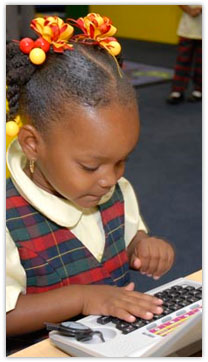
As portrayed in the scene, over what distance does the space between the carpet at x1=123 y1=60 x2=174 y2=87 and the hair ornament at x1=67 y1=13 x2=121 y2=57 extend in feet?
11.1

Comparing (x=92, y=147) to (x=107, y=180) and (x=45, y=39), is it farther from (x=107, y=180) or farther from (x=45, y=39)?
(x=45, y=39)

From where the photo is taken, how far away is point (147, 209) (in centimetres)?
251

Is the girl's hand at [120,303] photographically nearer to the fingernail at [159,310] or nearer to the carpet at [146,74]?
the fingernail at [159,310]

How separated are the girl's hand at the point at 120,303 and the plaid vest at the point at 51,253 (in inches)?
4.3

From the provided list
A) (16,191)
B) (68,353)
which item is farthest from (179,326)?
(16,191)

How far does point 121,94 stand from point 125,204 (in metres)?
0.27

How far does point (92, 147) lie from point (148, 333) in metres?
0.28

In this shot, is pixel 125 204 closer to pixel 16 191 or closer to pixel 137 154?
pixel 16 191

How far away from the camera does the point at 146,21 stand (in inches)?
246

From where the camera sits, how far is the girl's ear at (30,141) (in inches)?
38.4

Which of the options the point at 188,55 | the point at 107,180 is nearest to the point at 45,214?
the point at 107,180

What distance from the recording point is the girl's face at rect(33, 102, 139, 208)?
91 centimetres

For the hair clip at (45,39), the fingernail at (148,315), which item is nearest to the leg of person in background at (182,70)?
the hair clip at (45,39)

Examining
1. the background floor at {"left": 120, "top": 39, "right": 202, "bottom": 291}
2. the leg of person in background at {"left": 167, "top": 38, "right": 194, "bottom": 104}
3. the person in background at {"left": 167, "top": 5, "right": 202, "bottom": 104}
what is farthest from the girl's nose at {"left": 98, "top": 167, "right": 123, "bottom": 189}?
the leg of person in background at {"left": 167, "top": 38, "right": 194, "bottom": 104}
